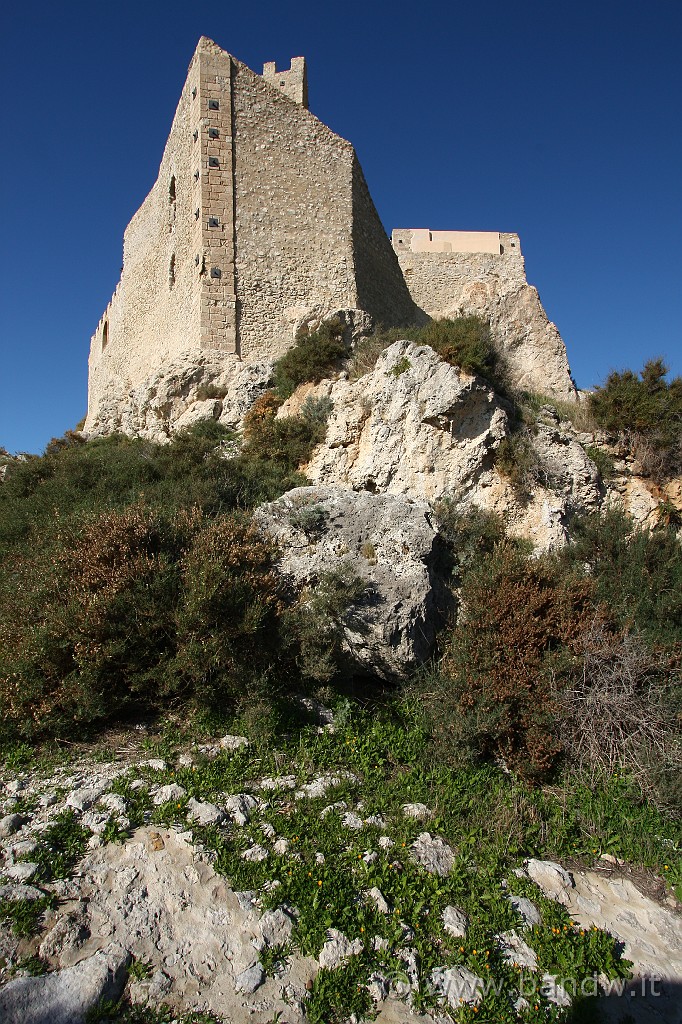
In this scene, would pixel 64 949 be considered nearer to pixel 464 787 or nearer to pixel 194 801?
pixel 194 801

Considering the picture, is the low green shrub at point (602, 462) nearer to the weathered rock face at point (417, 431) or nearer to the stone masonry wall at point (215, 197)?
the weathered rock face at point (417, 431)

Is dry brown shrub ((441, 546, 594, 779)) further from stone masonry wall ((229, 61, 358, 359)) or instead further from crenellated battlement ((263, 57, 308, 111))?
crenellated battlement ((263, 57, 308, 111))

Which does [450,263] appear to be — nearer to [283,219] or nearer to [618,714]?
[283,219]

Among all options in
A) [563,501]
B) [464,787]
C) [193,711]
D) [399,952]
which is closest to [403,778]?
[464,787]

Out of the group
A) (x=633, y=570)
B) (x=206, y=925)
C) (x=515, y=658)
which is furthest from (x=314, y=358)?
(x=206, y=925)

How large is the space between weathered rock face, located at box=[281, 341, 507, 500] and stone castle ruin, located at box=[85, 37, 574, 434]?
3.64m

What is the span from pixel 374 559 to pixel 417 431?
8.59 feet

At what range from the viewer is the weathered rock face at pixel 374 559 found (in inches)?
231

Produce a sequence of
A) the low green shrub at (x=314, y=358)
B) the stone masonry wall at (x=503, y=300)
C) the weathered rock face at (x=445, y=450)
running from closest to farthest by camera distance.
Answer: the weathered rock face at (x=445, y=450), the low green shrub at (x=314, y=358), the stone masonry wall at (x=503, y=300)

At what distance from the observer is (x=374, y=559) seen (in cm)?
636

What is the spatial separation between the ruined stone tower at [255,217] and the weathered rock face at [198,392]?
1.26 feet

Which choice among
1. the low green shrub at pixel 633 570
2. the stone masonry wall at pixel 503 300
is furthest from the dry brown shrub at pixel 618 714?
the stone masonry wall at pixel 503 300

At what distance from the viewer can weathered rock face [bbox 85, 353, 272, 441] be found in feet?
38.1

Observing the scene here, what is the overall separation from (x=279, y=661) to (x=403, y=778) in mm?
1588
